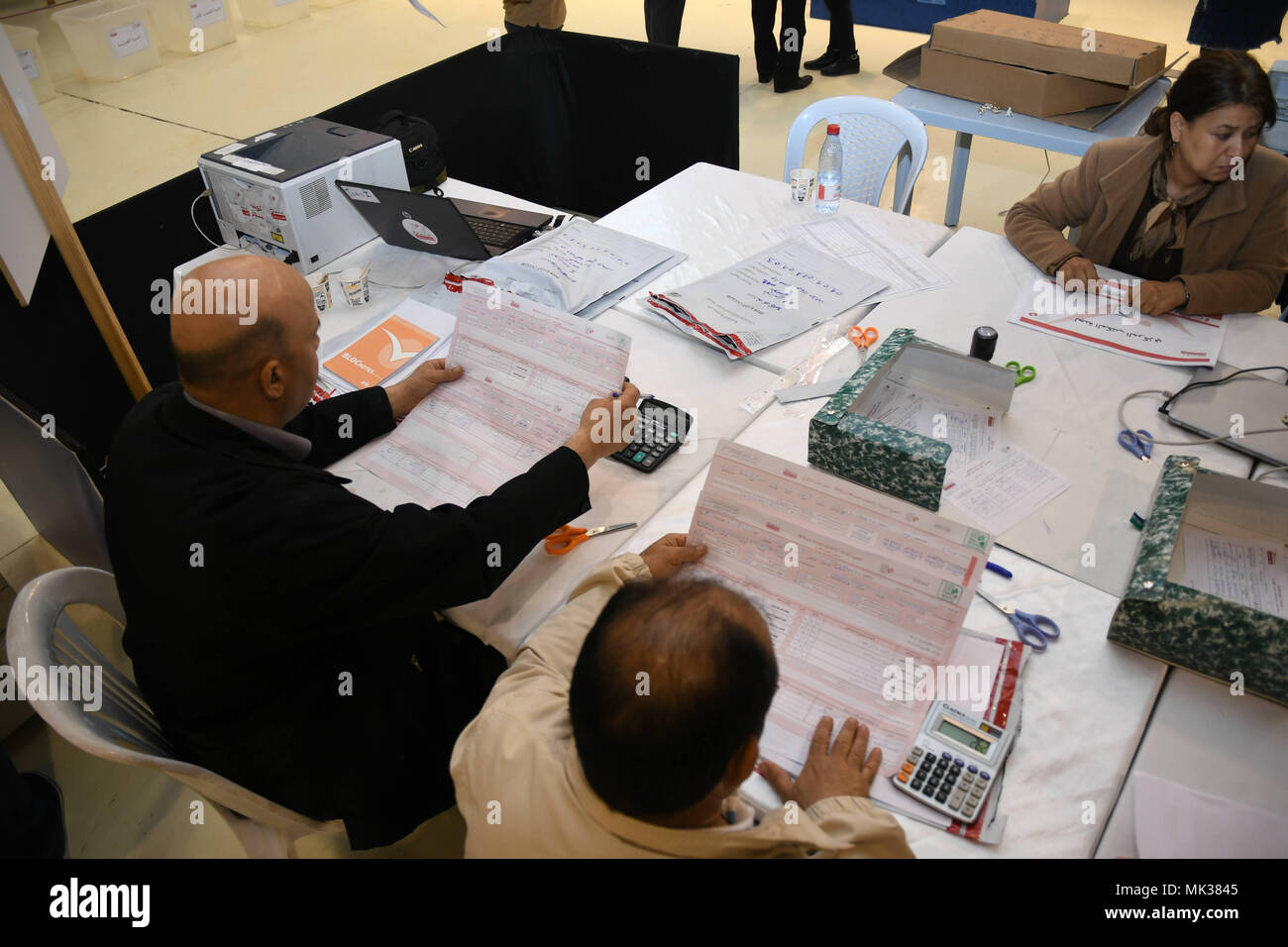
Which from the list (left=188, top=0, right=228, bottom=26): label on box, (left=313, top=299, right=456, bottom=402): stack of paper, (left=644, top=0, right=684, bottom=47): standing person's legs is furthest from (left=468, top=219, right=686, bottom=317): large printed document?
(left=188, top=0, right=228, bottom=26): label on box

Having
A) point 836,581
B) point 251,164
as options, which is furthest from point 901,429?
point 251,164

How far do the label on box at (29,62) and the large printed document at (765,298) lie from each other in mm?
5103

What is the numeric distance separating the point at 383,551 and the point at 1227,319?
6.40 feet

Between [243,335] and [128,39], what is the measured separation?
6.27 metres

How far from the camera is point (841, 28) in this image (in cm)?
520

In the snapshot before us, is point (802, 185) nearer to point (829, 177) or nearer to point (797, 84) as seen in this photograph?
point (829, 177)

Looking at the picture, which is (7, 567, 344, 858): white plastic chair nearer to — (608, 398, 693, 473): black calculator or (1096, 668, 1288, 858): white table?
(608, 398, 693, 473): black calculator

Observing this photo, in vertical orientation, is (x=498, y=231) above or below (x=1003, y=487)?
above

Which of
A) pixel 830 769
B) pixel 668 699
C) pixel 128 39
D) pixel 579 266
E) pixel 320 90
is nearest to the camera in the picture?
pixel 668 699

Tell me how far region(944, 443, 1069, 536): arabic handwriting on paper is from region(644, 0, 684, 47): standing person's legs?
3.75 m

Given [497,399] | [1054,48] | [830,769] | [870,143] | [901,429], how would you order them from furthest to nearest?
1. [1054,48]
2. [870,143]
3. [497,399]
4. [901,429]
5. [830,769]

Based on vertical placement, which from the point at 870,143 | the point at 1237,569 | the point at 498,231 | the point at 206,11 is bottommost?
the point at 1237,569

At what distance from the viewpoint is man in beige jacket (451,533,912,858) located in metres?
0.84
